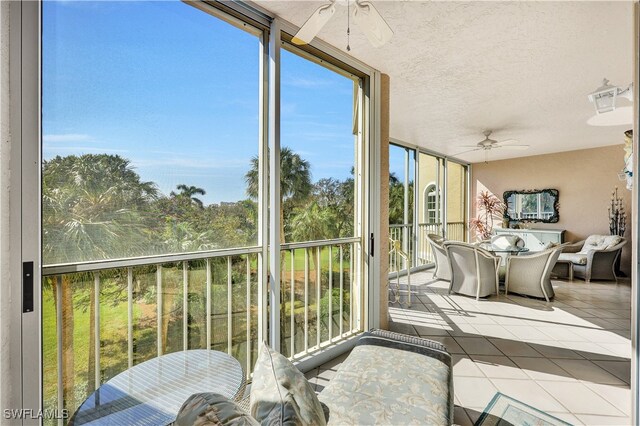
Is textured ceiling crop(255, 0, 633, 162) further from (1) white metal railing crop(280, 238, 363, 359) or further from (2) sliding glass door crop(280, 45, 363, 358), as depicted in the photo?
(1) white metal railing crop(280, 238, 363, 359)

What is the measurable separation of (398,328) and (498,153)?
5.47m

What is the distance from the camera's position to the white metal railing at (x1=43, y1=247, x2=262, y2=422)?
137cm

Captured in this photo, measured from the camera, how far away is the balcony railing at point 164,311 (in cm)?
138

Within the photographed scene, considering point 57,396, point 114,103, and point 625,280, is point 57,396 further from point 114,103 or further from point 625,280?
point 625,280

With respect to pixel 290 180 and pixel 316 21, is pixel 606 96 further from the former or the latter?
pixel 290 180

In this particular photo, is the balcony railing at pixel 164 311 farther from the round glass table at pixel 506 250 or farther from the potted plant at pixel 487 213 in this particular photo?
the potted plant at pixel 487 213

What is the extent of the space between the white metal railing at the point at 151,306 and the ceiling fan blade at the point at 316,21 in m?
1.41

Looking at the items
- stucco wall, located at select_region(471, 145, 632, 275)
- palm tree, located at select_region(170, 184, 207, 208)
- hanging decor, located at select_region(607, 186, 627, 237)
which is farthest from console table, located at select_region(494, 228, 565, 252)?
palm tree, located at select_region(170, 184, 207, 208)

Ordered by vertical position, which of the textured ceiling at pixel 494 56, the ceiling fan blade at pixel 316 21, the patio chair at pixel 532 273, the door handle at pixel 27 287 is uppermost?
the textured ceiling at pixel 494 56

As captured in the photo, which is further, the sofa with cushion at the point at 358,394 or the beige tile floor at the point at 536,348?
the beige tile floor at the point at 536,348

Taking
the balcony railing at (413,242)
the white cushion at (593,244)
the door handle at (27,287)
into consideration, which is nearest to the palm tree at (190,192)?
the door handle at (27,287)

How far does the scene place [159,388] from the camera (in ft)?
4.20

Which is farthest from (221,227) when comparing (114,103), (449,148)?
(449,148)

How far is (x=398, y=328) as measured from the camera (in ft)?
10.4
